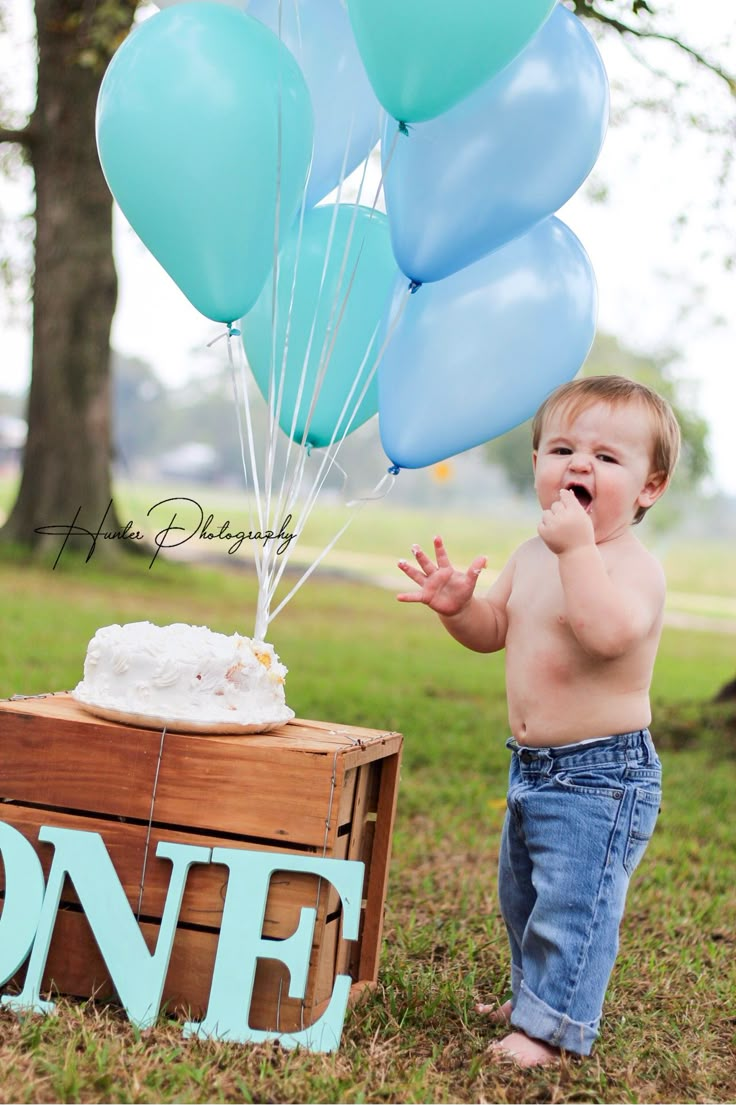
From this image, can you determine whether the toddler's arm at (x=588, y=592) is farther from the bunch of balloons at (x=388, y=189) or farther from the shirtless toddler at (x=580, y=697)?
the bunch of balloons at (x=388, y=189)

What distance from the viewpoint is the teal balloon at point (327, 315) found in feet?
9.00

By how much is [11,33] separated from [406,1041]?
33.7ft

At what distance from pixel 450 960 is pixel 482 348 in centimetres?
143

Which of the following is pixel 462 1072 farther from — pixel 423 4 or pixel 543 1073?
pixel 423 4

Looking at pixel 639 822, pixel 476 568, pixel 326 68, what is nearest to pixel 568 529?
pixel 476 568

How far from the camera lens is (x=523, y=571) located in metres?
2.40

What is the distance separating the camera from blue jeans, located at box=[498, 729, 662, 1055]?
84.8 inches

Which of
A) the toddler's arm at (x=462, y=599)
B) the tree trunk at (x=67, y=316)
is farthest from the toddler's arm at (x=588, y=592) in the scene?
the tree trunk at (x=67, y=316)

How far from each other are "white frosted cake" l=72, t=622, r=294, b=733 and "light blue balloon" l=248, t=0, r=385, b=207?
47.9 inches

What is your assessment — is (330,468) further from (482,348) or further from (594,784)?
(594,784)

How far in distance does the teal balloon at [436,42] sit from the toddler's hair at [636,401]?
647 mm

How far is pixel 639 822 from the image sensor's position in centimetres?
223

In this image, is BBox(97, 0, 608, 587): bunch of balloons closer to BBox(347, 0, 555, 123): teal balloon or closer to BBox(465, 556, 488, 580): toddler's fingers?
BBox(347, 0, 555, 123): teal balloon

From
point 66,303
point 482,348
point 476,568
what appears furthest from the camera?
point 66,303
